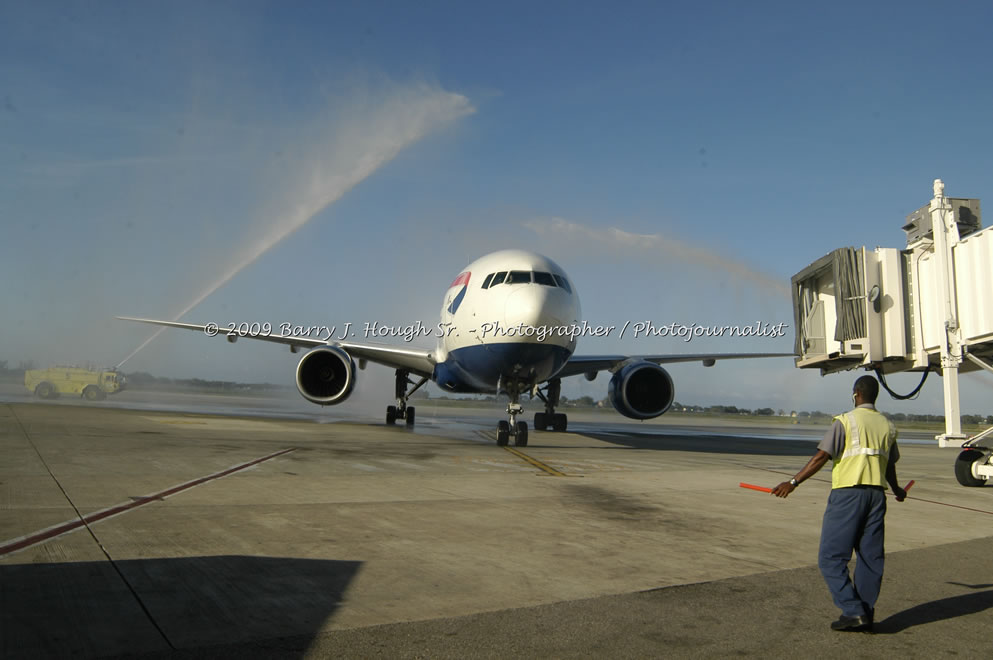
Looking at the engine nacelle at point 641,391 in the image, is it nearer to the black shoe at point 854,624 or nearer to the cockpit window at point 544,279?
the cockpit window at point 544,279

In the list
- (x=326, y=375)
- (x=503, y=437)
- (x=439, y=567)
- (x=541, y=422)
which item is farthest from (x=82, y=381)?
(x=439, y=567)

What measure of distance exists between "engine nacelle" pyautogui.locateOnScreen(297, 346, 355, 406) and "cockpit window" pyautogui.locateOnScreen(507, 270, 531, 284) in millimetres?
5499

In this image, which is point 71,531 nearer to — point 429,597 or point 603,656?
point 429,597

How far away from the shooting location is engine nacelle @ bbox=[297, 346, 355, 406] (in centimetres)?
1752

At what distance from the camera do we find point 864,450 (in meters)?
3.62

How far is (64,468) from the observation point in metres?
7.72

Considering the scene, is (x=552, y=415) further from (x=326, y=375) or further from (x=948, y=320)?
(x=948, y=320)

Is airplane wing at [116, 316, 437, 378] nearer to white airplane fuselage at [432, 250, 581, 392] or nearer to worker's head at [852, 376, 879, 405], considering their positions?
white airplane fuselage at [432, 250, 581, 392]

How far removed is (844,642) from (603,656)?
123cm

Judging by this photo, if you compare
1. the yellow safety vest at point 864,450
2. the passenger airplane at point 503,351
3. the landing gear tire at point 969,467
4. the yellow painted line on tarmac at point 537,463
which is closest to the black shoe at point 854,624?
the yellow safety vest at point 864,450

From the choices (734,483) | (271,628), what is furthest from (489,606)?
(734,483)

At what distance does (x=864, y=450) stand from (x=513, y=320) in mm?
10583

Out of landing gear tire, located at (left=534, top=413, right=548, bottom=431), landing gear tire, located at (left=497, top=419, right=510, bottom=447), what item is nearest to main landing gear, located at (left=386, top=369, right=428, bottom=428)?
landing gear tire, located at (left=534, top=413, right=548, bottom=431)

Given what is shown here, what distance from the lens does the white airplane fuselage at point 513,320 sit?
14039mm
